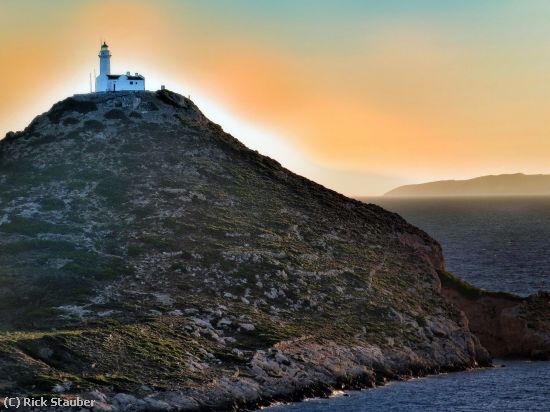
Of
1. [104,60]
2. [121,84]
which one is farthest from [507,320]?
[104,60]

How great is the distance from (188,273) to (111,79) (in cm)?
5971

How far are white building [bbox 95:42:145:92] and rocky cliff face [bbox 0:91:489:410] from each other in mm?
3084

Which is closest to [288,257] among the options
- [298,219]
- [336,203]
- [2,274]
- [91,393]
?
[298,219]

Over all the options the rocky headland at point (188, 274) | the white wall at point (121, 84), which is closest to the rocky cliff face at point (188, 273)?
the rocky headland at point (188, 274)

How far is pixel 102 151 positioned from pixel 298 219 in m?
35.2

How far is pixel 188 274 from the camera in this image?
99.6 meters

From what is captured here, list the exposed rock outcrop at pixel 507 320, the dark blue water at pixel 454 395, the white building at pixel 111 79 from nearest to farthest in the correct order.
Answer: the dark blue water at pixel 454 395 < the exposed rock outcrop at pixel 507 320 < the white building at pixel 111 79

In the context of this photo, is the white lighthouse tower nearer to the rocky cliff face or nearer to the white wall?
the white wall

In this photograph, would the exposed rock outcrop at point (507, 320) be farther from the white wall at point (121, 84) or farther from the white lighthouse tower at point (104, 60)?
the white lighthouse tower at point (104, 60)

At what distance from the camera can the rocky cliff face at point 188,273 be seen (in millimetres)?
75875

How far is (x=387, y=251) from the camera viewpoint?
12081 cm

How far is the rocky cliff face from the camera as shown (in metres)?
75.9

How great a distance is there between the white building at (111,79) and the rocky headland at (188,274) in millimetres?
2713

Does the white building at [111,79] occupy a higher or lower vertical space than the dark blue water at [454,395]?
higher
